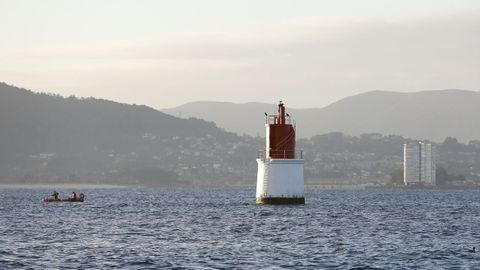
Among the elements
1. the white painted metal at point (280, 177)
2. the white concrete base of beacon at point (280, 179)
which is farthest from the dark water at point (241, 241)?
the white painted metal at point (280, 177)

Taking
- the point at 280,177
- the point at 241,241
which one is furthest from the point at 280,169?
the point at 241,241

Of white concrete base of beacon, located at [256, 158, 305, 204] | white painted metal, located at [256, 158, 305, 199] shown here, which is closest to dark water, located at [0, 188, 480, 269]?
white concrete base of beacon, located at [256, 158, 305, 204]

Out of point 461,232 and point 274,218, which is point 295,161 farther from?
point 461,232

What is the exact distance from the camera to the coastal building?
332ft

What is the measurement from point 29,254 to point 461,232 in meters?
34.8

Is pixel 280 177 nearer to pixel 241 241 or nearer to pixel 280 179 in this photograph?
pixel 280 179

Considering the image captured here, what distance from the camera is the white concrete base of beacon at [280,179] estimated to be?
331 feet

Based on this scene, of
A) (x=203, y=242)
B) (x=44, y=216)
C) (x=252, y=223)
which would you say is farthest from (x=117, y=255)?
(x=44, y=216)

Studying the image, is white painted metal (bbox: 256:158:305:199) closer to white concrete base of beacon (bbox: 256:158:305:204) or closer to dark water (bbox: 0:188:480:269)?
white concrete base of beacon (bbox: 256:158:305:204)

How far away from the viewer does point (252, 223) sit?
86500 millimetres

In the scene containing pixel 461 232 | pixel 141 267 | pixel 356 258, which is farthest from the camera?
pixel 461 232

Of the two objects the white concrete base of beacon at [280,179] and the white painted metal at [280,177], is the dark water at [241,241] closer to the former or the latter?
the white concrete base of beacon at [280,179]

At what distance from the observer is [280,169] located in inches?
3969

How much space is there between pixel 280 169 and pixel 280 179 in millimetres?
994
